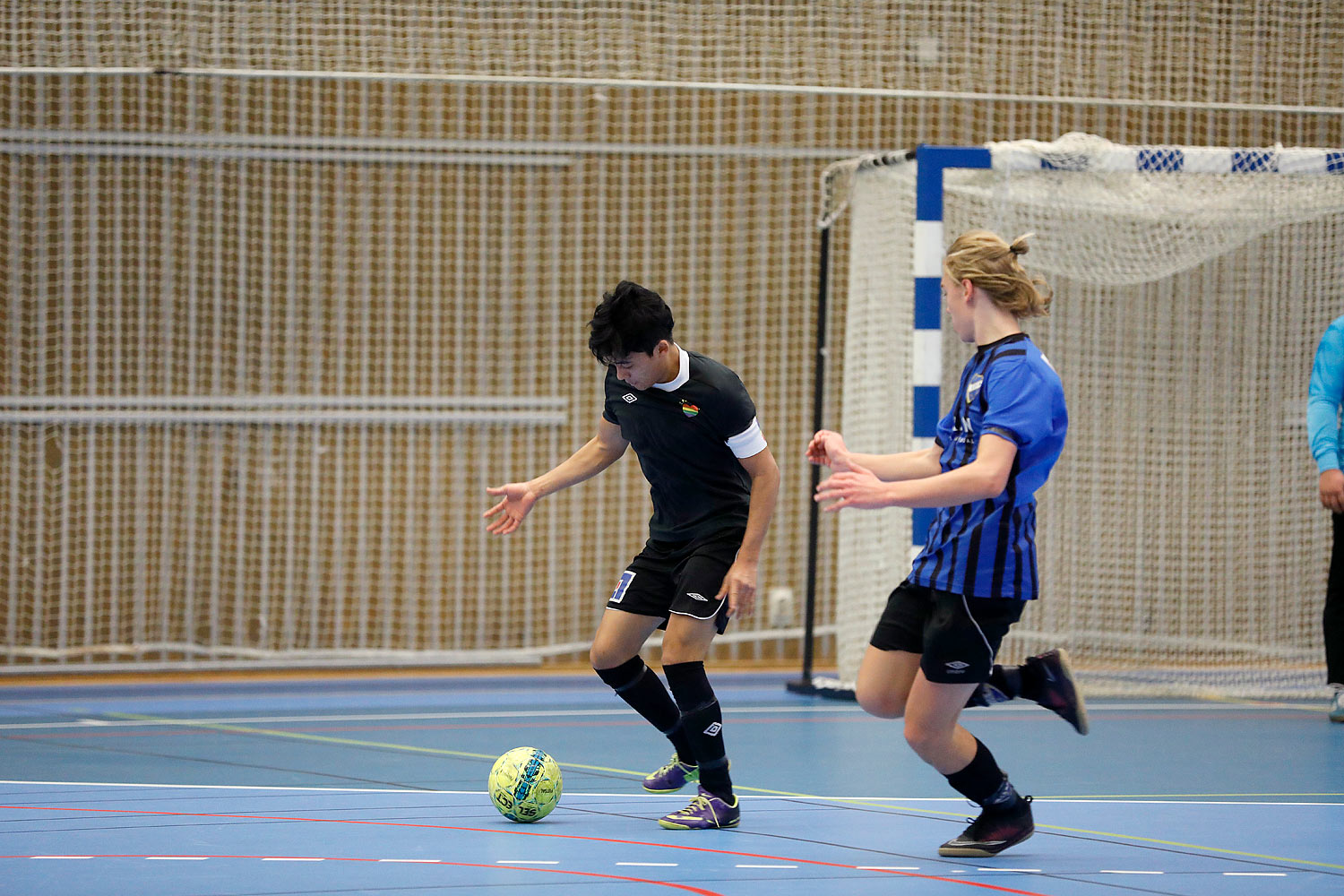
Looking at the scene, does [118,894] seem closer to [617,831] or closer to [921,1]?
[617,831]

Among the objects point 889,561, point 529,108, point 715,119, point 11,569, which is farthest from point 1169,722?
point 11,569

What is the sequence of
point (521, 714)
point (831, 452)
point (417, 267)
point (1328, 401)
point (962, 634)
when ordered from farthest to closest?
point (417, 267) < point (521, 714) < point (1328, 401) < point (962, 634) < point (831, 452)

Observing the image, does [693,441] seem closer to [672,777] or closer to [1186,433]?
[672,777]

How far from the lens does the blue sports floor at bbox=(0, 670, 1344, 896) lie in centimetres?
367

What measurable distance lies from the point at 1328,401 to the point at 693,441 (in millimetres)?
3589

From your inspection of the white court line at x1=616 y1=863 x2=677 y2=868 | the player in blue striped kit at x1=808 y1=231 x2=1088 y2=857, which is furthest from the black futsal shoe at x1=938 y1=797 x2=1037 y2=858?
the white court line at x1=616 y1=863 x2=677 y2=868

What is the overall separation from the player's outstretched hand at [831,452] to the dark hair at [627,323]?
2.03ft

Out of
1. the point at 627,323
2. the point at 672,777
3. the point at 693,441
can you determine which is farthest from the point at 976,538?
the point at 672,777

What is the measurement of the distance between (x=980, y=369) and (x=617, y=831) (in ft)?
5.34

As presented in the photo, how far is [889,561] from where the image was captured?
7.61 m

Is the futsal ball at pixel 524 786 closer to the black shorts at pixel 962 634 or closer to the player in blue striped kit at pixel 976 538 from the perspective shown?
the player in blue striped kit at pixel 976 538

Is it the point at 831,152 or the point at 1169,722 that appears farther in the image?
the point at 831,152

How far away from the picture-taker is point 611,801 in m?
4.86

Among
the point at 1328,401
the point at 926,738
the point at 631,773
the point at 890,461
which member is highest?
the point at 1328,401
